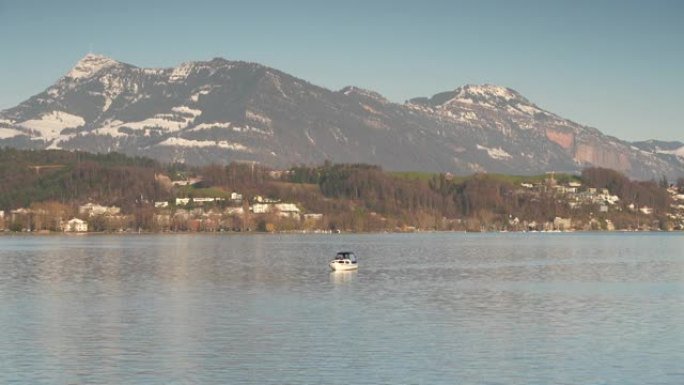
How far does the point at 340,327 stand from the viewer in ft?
222

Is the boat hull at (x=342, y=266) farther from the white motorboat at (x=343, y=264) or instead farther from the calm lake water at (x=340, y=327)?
the calm lake water at (x=340, y=327)

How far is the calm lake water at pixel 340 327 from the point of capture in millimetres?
51312

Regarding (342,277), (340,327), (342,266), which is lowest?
(340,327)

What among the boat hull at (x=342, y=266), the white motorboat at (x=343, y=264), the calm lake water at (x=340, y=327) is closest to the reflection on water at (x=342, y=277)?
the calm lake water at (x=340, y=327)

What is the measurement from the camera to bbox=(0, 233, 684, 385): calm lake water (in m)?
51.3

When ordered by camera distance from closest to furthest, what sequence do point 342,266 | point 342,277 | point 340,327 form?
point 340,327, point 342,277, point 342,266

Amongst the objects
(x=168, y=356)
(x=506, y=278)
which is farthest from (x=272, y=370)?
(x=506, y=278)

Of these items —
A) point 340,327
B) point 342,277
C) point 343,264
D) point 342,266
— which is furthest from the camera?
point 343,264

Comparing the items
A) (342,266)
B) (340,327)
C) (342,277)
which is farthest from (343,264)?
(340,327)

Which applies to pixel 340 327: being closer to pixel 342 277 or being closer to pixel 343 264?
pixel 342 277

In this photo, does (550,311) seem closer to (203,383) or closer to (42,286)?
(203,383)

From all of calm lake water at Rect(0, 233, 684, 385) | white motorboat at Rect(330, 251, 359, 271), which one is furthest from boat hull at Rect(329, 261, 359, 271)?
calm lake water at Rect(0, 233, 684, 385)

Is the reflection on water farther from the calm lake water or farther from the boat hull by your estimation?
the boat hull

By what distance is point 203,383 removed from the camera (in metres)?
48.4
